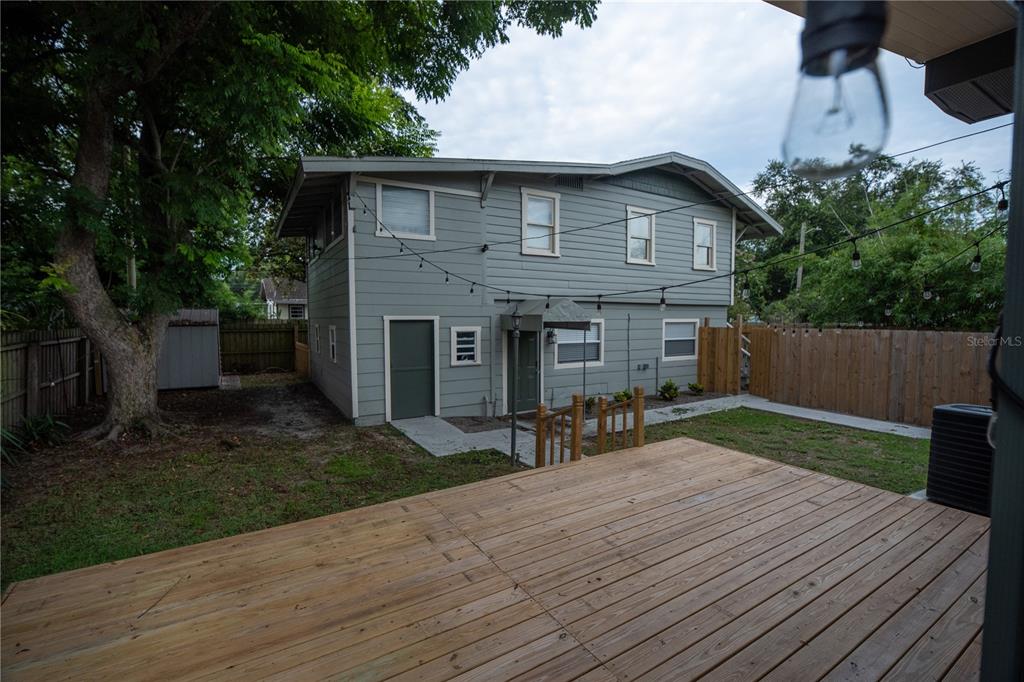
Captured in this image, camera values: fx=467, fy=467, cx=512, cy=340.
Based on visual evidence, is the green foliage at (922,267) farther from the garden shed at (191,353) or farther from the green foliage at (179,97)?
the garden shed at (191,353)

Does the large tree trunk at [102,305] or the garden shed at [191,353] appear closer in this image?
the large tree trunk at [102,305]

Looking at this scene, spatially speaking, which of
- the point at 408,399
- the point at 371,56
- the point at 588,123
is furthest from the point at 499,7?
the point at 408,399

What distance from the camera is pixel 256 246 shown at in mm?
19203

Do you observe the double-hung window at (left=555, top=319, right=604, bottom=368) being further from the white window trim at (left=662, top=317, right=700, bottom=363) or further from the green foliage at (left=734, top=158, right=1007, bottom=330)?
the green foliage at (left=734, top=158, right=1007, bottom=330)

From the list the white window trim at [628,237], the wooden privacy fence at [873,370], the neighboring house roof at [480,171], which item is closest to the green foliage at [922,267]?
the neighboring house roof at [480,171]

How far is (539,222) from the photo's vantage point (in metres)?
9.74

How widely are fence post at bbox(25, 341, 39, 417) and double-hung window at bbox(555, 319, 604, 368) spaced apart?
28.7 feet

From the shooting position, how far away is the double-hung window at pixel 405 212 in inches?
323

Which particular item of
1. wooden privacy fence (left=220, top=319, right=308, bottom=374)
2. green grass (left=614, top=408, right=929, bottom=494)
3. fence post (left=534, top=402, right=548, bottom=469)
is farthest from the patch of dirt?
wooden privacy fence (left=220, top=319, right=308, bottom=374)

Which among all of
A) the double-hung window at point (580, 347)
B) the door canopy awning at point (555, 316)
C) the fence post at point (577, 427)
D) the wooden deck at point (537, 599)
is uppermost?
the door canopy awning at point (555, 316)

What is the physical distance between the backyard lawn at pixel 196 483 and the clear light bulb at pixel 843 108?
496 cm

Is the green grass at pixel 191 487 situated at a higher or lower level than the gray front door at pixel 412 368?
lower

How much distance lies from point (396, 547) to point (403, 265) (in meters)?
6.21

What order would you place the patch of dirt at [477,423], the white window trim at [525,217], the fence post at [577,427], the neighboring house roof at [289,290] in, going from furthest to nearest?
the neighboring house roof at [289,290] < the white window trim at [525,217] < the patch of dirt at [477,423] < the fence post at [577,427]
